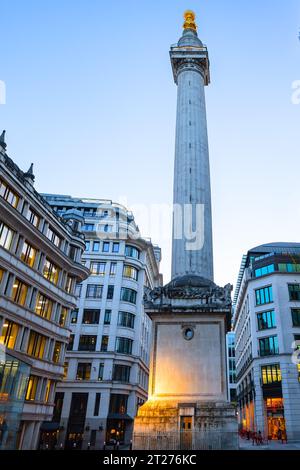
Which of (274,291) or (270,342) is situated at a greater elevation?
(274,291)

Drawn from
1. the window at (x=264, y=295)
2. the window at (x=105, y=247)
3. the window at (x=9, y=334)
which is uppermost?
the window at (x=105, y=247)

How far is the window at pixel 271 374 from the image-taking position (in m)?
48.7

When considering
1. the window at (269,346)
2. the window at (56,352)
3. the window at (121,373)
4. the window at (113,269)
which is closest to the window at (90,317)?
the window at (113,269)

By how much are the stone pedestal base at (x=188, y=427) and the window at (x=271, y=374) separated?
33.8m

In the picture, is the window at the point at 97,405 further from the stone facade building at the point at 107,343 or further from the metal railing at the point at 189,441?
A: the metal railing at the point at 189,441

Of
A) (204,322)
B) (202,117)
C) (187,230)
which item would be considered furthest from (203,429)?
(202,117)

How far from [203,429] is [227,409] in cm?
156

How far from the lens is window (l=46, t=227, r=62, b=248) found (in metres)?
40.2

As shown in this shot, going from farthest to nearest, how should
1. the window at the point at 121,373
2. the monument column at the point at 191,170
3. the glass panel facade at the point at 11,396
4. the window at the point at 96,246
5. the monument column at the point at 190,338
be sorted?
the window at the point at 96,246
the window at the point at 121,373
the monument column at the point at 191,170
the glass panel facade at the point at 11,396
the monument column at the point at 190,338

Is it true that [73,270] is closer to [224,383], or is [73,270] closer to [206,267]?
[206,267]

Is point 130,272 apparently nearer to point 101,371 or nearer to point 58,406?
point 101,371

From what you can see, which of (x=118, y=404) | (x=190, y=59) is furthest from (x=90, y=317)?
(x=190, y=59)

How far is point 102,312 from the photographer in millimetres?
55219

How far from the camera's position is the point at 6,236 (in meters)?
32.8
